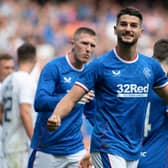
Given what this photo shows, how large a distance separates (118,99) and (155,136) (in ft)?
3.92

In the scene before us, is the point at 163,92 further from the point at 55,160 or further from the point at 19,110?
the point at 19,110

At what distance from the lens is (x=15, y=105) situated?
11.6 meters

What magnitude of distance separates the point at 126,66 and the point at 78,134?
169cm

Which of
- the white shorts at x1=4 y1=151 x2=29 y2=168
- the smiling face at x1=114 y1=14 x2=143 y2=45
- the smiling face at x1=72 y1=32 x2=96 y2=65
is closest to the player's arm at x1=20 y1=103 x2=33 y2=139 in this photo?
the white shorts at x1=4 y1=151 x2=29 y2=168

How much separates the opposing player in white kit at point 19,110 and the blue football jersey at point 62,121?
2.09 feet

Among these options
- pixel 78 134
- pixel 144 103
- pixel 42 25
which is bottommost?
pixel 42 25

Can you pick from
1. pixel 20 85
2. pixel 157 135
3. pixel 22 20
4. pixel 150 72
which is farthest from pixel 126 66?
pixel 22 20

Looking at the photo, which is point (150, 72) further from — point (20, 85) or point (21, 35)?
point (21, 35)

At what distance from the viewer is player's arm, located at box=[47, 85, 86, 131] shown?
29.2 ft

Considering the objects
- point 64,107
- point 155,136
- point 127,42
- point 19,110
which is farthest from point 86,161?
point 19,110

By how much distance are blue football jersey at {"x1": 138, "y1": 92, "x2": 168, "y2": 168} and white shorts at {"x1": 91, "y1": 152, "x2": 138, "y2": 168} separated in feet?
2.95

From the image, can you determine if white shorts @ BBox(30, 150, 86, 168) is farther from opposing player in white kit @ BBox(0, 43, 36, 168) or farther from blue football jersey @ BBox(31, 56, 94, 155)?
opposing player in white kit @ BBox(0, 43, 36, 168)

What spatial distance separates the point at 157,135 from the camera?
1038 cm

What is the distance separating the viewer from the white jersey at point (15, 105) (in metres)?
11.5
